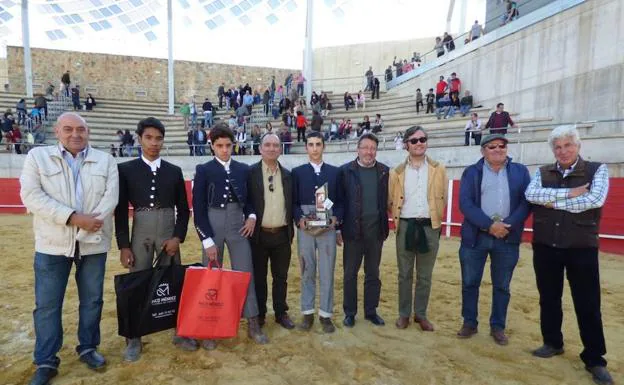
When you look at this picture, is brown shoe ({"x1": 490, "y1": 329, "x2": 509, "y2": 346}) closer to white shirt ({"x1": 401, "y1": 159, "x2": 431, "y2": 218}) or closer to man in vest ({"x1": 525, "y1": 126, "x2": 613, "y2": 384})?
man in vest ({"x1": 525, "y1": 126, "x2": 613, "y2": 384})

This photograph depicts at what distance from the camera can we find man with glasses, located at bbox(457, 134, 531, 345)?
321 centimetres

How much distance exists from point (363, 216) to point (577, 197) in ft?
5.33

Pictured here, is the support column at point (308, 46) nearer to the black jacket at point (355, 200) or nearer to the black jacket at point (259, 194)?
the black jacket at point (355, 200)

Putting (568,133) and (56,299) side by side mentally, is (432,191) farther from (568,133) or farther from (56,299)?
(56,299)

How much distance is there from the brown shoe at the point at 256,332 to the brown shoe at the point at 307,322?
38 cm

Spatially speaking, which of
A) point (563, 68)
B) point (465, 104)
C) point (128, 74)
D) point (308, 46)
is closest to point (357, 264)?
point (563, 68)

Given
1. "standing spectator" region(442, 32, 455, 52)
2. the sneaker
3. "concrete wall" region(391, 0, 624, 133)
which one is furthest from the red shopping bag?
"standing spectator" region(442, 32, 455, 52)

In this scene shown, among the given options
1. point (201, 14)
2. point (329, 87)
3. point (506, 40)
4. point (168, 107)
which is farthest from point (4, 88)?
point (506, 40)

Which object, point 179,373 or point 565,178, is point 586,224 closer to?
point 565,178

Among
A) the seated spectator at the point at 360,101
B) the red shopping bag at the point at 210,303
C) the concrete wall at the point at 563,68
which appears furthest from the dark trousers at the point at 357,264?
the seated spectator at the point at 360,101

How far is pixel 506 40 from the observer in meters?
13.4

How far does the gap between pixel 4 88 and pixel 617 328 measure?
104 feet

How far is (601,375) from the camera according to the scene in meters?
2.74

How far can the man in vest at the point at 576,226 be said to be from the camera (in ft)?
9.12
